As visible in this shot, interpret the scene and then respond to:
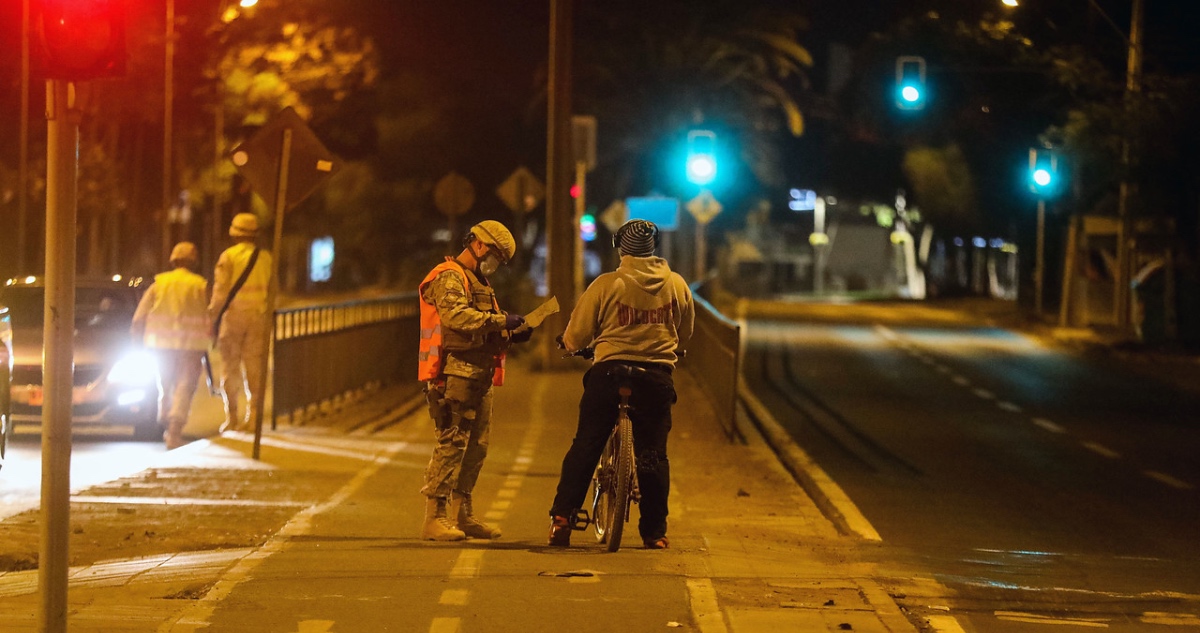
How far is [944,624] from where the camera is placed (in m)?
7.17

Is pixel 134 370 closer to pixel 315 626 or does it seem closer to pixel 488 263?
pixel 488 263

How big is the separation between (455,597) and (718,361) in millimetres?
10221

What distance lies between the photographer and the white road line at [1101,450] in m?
15.3

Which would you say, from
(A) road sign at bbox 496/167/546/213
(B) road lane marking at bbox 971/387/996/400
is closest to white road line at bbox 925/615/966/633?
(B) road lane marking at bbox 971/387/996/400

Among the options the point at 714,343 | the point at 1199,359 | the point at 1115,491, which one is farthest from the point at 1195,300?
the point at 1115,491

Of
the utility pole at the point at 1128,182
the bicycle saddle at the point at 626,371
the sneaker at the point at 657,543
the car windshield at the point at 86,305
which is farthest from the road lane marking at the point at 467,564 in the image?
the utility pole at the point at 1128,182

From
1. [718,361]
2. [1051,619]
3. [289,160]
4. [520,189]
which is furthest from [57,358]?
[520,189]

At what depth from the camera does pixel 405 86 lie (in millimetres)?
46344

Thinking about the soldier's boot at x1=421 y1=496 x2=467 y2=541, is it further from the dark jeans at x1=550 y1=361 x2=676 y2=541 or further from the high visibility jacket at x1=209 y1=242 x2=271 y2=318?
the high visibility jacket at x1=209 y1=242 x2=271 y2=318

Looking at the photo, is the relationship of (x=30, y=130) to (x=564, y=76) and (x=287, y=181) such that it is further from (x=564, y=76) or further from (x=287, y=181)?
(x=287, y=181)

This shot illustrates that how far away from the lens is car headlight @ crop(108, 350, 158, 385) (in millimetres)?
14156

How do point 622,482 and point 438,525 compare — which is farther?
point 438,525

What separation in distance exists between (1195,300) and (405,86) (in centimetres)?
2281

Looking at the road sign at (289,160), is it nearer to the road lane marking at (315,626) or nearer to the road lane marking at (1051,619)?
the road lane marking at (315,626)
